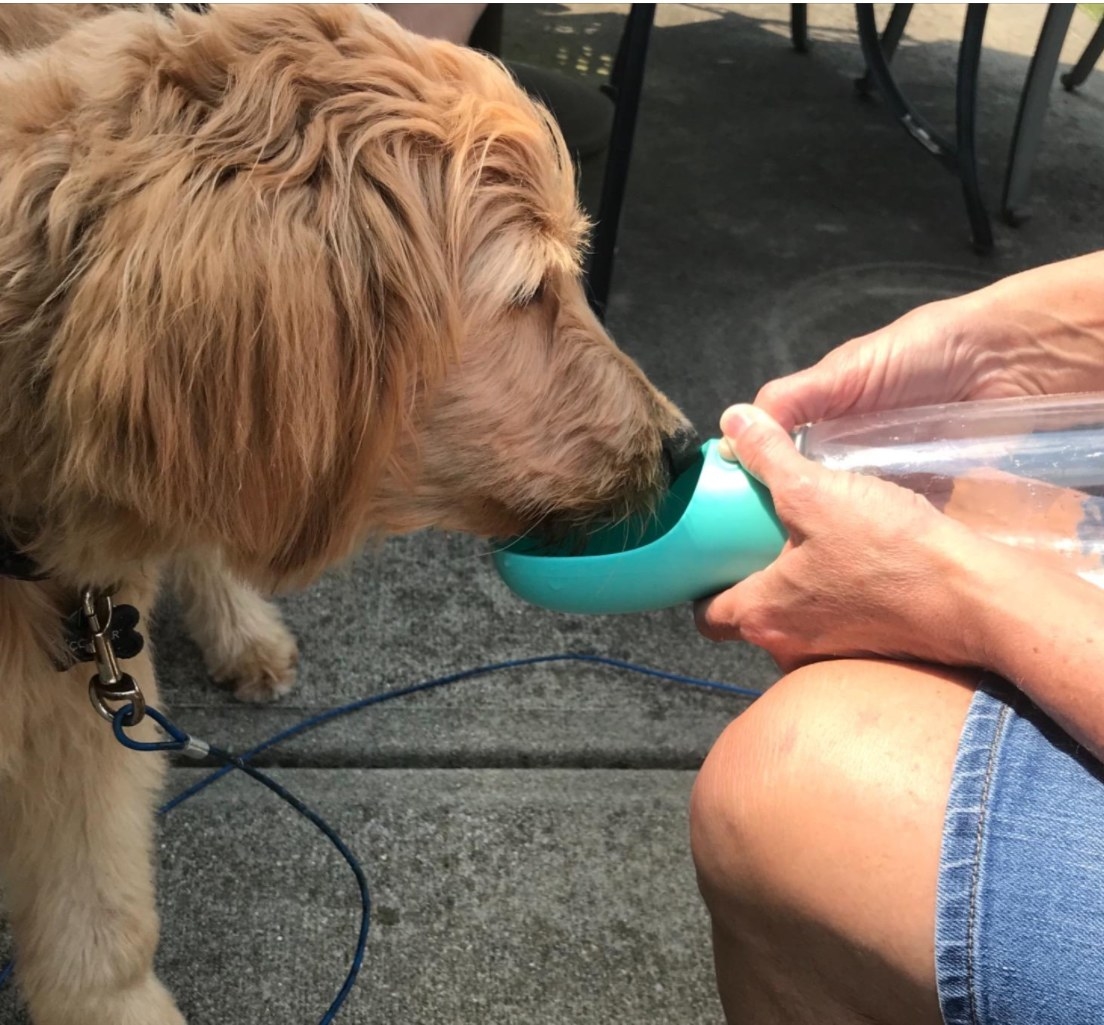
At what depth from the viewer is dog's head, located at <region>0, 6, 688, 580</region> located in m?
1.28

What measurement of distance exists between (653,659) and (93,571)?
180cm

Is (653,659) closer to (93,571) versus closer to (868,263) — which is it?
(93,571)

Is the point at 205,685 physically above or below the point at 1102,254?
below

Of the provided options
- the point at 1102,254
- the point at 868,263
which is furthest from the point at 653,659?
the point at 868,263

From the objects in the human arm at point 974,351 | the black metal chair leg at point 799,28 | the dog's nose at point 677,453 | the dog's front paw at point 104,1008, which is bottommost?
the dog's front paw at point 104,1008

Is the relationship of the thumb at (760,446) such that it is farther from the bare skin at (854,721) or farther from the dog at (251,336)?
the dog at (251,336)

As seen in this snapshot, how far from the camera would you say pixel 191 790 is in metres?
2.55

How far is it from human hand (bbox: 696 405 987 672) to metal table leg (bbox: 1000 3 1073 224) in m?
3.95

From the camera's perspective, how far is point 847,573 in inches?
59.6

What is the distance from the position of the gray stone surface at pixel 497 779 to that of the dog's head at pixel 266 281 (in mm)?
682

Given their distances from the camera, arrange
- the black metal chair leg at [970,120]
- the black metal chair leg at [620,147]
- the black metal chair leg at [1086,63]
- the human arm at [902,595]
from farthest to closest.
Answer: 1. the black metal chair leg at [1086,63]
2. the black metal chair leg at [970,120]
3. the black metal chair leg at [620,147]
4. the human arm at [902,595]

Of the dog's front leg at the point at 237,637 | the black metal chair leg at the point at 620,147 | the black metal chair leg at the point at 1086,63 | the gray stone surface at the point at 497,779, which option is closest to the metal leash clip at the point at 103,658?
the gray stone surface at the point at 497,779

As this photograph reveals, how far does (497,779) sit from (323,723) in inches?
19.7

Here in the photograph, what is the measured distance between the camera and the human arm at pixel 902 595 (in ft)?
4.32
